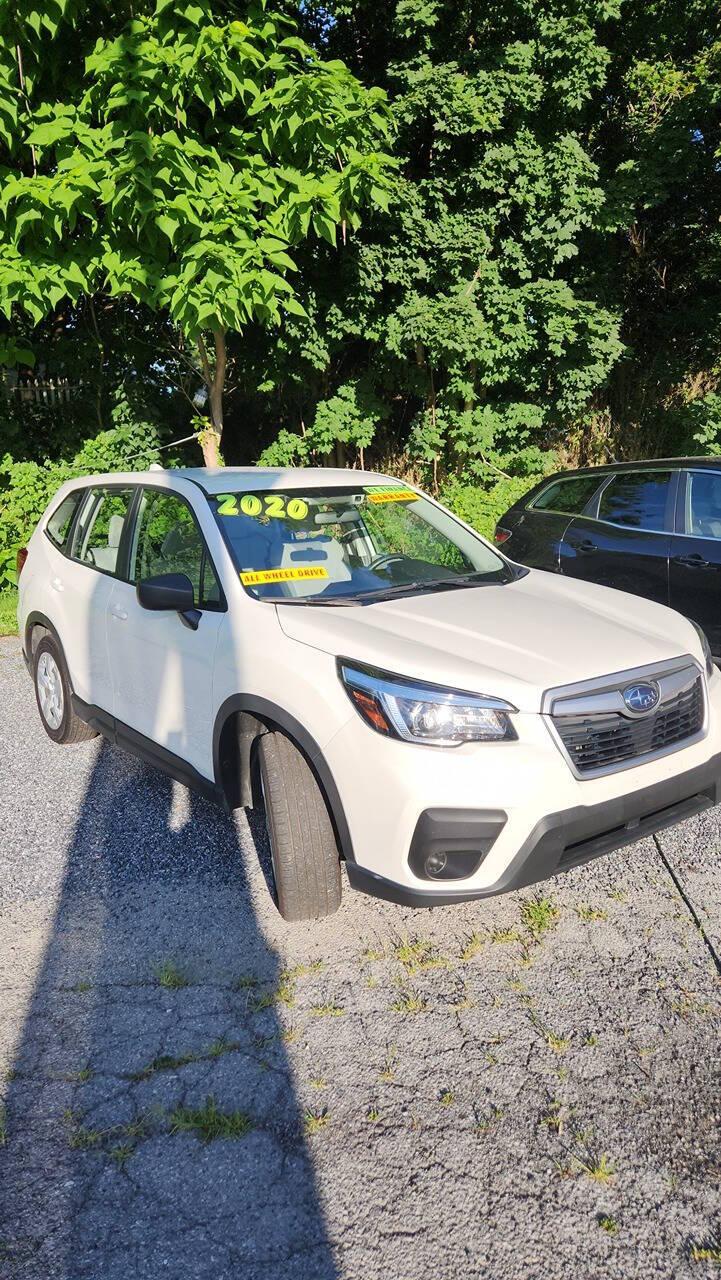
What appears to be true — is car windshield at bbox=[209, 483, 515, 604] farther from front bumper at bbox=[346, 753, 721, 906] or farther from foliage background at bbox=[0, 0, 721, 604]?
foliage background at bbox=[0, 0, 721, 604]

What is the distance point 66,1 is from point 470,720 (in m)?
7.22

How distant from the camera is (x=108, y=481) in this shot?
4.62 metres

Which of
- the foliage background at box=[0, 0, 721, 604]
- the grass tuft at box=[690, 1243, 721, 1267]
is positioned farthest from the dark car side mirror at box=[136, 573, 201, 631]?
the foliage background at box=[0, 0, 721, 604]

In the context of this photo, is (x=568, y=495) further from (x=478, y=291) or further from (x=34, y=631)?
(x=478, y=291)

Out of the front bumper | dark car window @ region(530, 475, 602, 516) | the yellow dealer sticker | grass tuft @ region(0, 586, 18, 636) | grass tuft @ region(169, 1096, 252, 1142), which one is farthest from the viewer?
grass tuft @ region(0, 586, 18, 636)

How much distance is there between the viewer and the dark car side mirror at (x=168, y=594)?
3324 millimetres

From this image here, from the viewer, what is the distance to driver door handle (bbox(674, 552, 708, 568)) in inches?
215

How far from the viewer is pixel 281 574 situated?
3.51m

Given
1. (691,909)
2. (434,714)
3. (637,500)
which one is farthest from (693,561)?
(434,714)

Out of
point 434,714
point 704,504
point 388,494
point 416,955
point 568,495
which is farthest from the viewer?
point 568,495

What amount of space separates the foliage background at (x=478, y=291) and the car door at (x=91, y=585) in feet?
17.5

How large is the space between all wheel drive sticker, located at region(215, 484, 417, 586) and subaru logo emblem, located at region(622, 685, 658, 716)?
140 centimetres

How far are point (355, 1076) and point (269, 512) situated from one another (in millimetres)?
2331

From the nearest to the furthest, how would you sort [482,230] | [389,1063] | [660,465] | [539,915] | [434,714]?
[389,1063] < [434,714] < [539,915] < [660,465] < [482,230]
